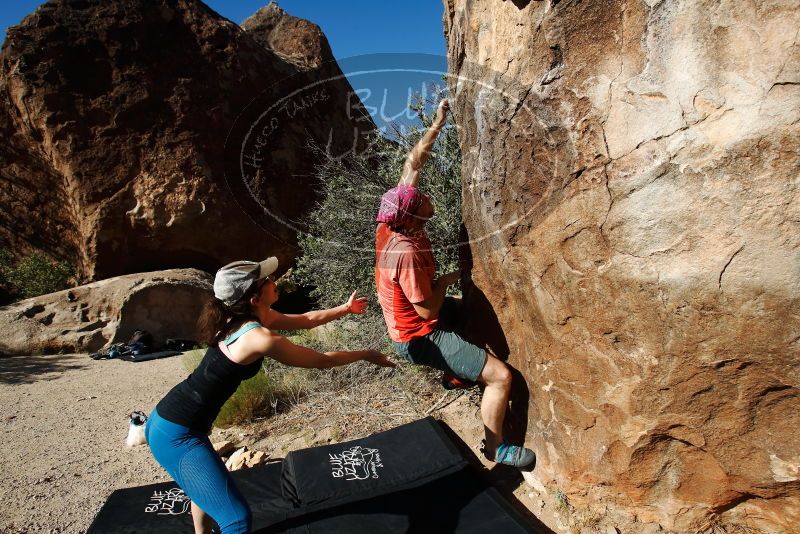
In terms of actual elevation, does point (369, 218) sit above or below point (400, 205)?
above

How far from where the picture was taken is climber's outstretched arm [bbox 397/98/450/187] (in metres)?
2.95

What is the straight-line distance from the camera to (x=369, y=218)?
4.71m

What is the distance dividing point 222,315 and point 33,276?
23.4 feet

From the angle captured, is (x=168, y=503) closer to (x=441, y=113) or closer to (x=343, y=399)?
(x=343, y=399)

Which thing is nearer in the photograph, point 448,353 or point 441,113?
point 448,353

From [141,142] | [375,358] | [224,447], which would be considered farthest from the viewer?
[141,142]

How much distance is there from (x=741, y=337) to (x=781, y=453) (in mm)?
461

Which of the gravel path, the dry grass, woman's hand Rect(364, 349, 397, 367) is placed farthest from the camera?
the dry grass

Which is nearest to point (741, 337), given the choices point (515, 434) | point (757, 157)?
point (757, 157)

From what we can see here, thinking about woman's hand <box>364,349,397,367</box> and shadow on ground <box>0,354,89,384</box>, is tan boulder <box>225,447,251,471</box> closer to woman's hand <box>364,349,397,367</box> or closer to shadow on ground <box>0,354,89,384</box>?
woman's hand <box>364,349,397,367</box>

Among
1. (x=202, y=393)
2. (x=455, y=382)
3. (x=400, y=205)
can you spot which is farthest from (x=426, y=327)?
(x=202, y=393)

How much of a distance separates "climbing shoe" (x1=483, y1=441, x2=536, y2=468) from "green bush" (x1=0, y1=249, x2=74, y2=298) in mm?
7448

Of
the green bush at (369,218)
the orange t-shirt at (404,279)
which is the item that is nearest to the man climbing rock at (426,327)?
the orange t-shirt at (404,279)

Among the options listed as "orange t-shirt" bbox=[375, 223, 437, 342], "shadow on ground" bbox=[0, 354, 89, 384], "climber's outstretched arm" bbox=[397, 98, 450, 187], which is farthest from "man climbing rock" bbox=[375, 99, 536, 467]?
"shadow on ground" bbox=[0, 354, 89, 384]
